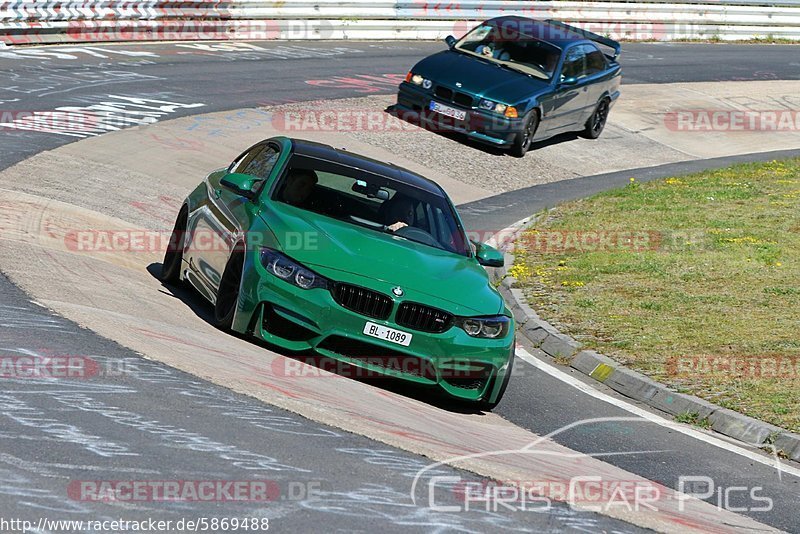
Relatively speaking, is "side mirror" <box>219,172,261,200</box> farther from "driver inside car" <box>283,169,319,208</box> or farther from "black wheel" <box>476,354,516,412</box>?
"black wheel" <box>476,354,516,412</box>

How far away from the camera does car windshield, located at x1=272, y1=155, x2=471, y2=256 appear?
9.99m

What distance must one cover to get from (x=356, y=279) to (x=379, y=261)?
32 centimetres

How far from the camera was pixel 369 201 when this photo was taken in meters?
10.2

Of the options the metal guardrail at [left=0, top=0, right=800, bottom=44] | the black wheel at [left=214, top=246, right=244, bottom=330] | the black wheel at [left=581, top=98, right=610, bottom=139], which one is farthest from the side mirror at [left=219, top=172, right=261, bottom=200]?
the metal guardrail at [left=0, top=0, right=800, bottom=44]

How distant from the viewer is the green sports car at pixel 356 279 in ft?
28.5

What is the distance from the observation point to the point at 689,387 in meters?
10.4

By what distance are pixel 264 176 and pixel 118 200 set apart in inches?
189

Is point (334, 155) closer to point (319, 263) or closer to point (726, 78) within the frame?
point (319, 263)

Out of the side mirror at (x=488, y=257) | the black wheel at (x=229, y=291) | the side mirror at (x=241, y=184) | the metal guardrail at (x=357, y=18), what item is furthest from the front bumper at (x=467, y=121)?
the black wheel at (x=229, y=291)

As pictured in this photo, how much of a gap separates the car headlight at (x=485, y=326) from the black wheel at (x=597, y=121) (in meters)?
16.1

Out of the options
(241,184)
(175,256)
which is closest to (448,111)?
(175,256)

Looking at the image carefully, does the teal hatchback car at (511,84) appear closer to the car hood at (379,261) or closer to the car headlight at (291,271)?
the car hood at (379,261)

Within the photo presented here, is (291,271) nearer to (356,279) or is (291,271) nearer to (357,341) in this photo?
(356,279)

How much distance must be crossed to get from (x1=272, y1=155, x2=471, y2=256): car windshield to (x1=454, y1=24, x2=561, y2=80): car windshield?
1260 cm
